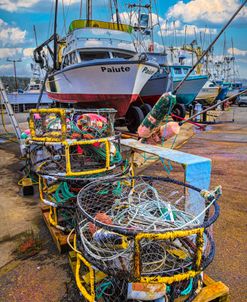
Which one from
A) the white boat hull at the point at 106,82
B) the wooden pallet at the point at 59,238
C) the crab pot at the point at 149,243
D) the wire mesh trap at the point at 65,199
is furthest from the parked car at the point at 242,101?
the crab pot at the point at 149,243

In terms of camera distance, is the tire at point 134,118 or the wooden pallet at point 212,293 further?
the tire at point 134,118

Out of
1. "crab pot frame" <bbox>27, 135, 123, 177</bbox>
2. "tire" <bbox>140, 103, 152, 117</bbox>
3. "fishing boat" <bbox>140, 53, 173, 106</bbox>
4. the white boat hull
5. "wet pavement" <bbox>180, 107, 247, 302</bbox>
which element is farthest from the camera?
"fishing boat" <bbox>140, 53, 173, 106</bbox>

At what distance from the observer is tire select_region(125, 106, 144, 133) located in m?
9.76

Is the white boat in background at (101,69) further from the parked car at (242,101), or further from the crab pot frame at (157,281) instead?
the parked car at (242,101)

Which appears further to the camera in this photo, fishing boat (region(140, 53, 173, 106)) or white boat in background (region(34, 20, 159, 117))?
fishing boat (region(140, 53, 173, 106))

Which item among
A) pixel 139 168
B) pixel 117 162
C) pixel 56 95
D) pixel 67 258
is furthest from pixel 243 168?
pixel 56 95

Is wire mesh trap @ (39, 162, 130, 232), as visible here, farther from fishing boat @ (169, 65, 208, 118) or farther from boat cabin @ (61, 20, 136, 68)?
fishing boat @ (169, 65, 208, 118)

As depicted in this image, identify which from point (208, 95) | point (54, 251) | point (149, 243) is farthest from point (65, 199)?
point (208, 95)

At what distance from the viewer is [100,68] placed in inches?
325

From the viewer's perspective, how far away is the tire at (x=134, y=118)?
9759 millimetres

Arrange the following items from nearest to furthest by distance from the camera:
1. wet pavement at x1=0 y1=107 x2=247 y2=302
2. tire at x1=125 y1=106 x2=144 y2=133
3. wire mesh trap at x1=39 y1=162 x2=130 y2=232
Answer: wet pavement at x1=0 y1=107 x2=247 y2=302, wire mesh trap at x1=39 y1=162 x2=130 y2=232, tire at x1=125 y1=106 x2=144 y2=133

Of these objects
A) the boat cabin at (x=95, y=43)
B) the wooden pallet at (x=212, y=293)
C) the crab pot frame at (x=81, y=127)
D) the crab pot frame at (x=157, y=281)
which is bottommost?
the wooden pallet at (x=212, y=293)

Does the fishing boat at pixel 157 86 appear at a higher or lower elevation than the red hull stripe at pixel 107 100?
higher

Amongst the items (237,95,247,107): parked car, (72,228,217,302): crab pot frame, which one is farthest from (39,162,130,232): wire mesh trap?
(237,95,247,107): parked car
